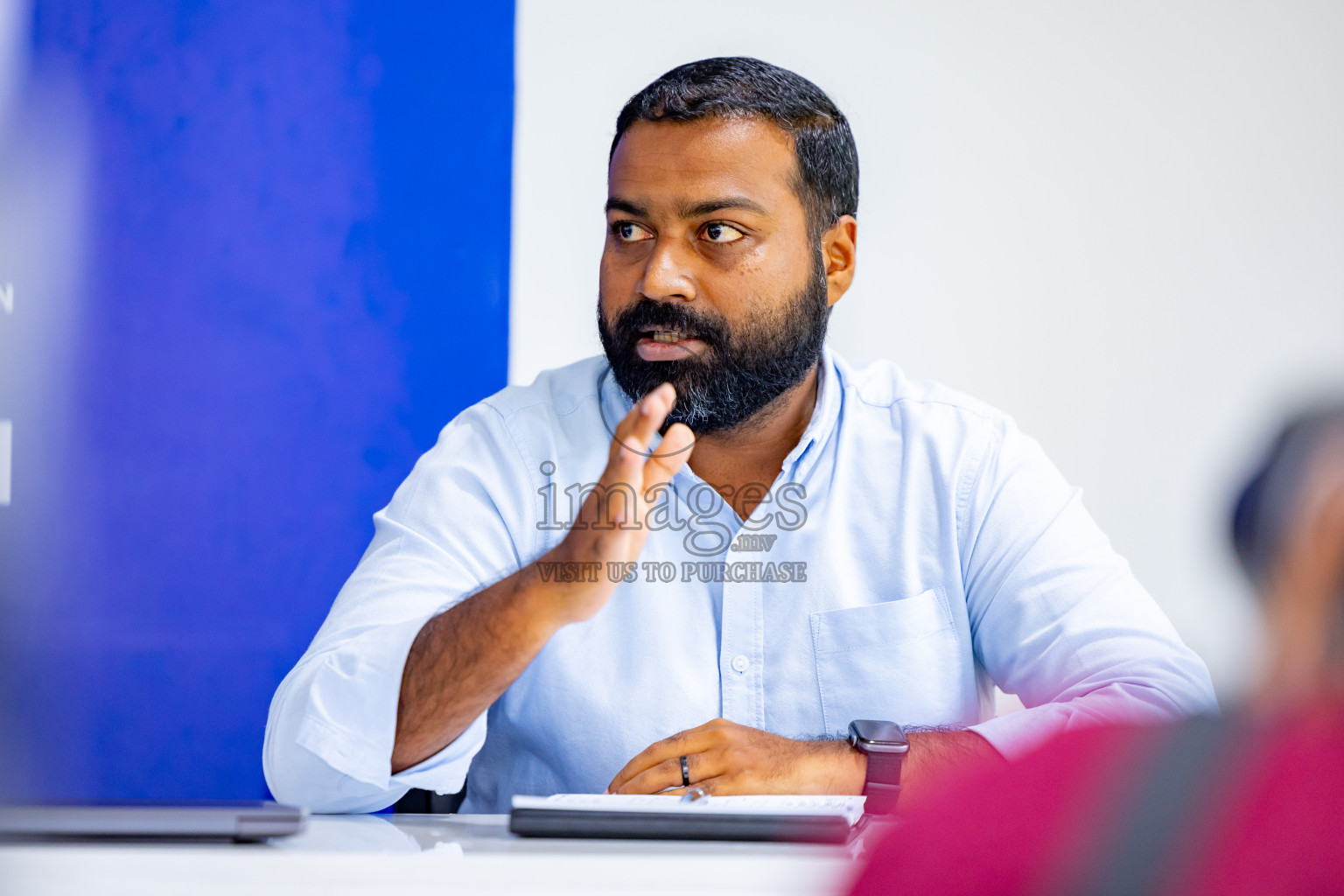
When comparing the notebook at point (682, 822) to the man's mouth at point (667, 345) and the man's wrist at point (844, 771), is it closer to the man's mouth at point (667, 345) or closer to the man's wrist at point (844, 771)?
the man's wrist at point (844, 771)

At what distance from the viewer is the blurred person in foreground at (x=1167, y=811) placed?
1.01ft

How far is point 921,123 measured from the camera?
263 cm

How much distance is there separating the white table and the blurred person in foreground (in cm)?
44

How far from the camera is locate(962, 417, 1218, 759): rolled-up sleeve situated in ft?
4.49

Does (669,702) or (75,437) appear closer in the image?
(669,702)

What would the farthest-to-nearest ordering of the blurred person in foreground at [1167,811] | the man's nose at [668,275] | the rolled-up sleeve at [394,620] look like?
the man's nose at [668,275], the rolled-up sleeve at [394,620], the blurred person in foreground at [1167,811]

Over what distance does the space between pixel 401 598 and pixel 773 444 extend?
72 centimetres

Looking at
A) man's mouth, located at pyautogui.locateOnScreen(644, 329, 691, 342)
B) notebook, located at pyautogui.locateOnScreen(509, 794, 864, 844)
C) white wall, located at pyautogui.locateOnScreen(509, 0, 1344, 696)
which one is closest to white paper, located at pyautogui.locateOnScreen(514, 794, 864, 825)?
notebook, located at pyautogui.locateOnScreen(509, 794, 864, 844)

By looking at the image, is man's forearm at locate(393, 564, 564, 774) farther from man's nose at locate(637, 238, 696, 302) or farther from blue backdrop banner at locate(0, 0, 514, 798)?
blue backdrop banner at locate(0, 0, 514, 798)

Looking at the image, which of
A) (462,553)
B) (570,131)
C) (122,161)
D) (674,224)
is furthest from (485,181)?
(462,553)

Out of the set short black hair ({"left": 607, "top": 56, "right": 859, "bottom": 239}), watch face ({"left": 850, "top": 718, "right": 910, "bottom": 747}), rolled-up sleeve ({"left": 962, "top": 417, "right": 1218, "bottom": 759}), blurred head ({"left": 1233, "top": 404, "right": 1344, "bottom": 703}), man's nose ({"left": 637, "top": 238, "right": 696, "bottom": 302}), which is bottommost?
watch face ({"left": 850, "top": 718, "right": 910, "bottom": 747})

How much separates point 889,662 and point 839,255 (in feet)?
2.57

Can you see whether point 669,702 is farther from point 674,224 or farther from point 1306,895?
point 1306,895

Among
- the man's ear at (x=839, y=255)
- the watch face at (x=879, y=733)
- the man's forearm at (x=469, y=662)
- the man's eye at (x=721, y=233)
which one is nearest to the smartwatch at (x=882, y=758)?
the watch face at (x=879, y=733)
